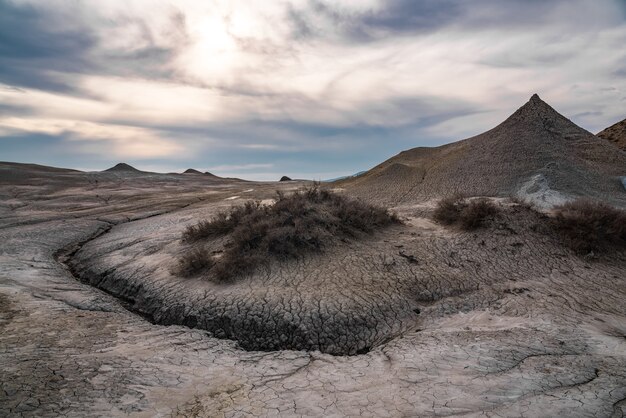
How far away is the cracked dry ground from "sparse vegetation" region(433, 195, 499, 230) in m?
0.42

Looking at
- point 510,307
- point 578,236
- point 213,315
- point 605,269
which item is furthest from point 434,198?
point 213,315

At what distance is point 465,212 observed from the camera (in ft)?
38.0

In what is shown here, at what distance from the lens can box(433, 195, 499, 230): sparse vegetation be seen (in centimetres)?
1131

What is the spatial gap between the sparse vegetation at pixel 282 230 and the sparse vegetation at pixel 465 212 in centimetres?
142

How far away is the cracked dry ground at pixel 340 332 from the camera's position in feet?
15.4

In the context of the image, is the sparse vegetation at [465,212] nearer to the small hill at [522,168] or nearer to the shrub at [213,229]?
the small hill at [522,168]

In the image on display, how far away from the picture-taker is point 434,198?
15.4 m

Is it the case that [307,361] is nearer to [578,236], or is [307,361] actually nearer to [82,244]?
[578,236]

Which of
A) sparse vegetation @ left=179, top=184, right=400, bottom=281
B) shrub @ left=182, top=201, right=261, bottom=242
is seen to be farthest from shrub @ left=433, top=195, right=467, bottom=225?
shrub @ left=182, top=201, right=261, bottom=242

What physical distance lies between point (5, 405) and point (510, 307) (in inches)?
313

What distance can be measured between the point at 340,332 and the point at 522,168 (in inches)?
497

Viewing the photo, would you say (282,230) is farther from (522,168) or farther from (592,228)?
(522,168)

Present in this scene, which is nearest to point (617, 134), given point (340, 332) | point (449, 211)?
point (449, 211)

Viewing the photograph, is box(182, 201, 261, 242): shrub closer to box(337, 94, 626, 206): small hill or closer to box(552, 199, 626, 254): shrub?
box(337, 94, 626, 206): small hill
